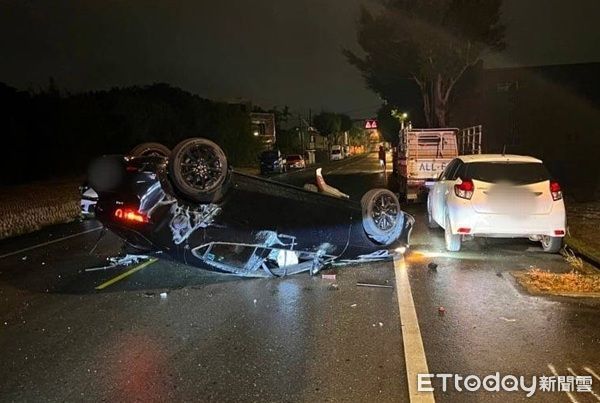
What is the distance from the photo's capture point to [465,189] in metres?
8.62

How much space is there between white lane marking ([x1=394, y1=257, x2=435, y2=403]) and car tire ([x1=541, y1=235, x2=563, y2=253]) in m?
2.98

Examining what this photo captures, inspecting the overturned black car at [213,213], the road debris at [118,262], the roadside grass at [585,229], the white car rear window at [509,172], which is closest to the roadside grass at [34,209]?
the road debris at [118,262]

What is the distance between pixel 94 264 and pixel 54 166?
21169 millimetres

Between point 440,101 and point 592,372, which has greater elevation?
point 440,101

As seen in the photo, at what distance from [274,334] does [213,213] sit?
1.97 m

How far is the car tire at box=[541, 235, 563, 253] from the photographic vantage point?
8781 millimetres

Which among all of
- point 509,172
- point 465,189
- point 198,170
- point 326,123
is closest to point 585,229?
point 509,172

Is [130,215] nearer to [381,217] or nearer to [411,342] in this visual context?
[411,342]

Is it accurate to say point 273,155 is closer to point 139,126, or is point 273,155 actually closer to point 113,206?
point 139,126

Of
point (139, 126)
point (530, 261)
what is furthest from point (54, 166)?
point (530, 261)

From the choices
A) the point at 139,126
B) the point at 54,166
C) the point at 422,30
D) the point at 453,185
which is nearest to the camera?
the point at 453,185

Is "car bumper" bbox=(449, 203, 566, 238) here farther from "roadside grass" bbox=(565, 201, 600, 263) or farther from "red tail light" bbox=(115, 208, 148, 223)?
"red tail light" bbox=(115, 208, 148, 223)

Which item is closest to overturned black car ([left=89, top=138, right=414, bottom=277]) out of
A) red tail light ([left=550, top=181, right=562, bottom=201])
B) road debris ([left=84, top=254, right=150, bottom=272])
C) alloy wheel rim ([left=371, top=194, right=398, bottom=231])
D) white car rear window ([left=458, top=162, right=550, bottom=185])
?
alloy wheel rim ([left=371, top=194, right=398, bottom=231])

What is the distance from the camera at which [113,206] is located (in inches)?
268
